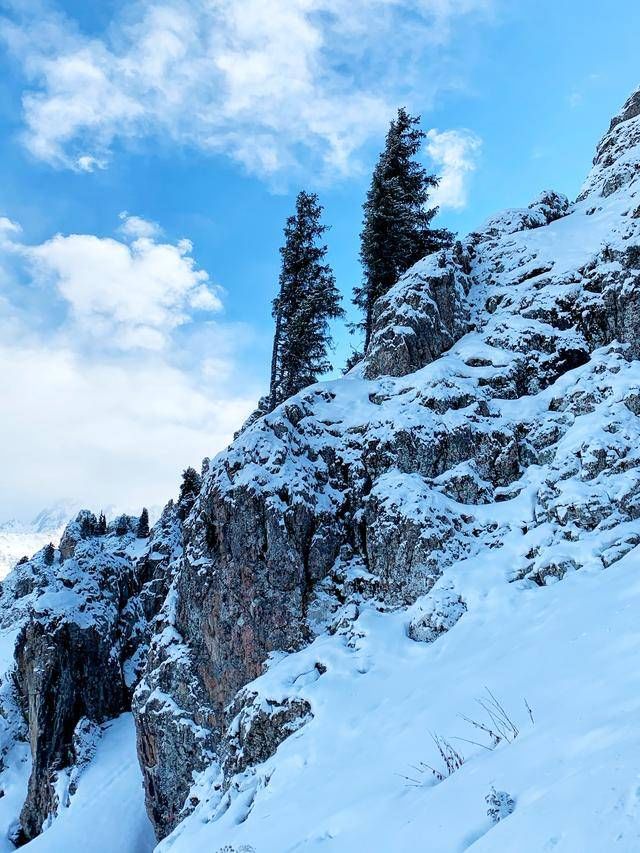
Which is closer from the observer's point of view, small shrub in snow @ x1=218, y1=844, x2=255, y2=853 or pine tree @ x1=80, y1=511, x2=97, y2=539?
small shrub in snow @ x1=218, y1=844, x2=255, y2=853

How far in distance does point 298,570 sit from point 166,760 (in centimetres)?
703

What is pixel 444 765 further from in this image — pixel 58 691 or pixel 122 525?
pixel 122 525

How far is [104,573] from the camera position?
2930 centimetres

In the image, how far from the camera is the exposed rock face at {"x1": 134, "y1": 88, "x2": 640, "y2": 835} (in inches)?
535

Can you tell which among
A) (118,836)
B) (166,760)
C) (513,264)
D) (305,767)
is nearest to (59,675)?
(118,836)

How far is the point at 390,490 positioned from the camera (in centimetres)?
1614

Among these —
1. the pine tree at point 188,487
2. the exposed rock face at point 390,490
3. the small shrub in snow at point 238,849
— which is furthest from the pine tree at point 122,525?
the small shrub in snow at point 238,849

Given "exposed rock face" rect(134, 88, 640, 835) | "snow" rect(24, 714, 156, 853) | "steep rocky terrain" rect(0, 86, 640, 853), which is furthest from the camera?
"snow" rect(24, 714, 156, 853)

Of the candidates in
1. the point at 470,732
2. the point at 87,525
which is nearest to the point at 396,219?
the point at 470,732

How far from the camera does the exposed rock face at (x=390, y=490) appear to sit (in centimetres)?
1359

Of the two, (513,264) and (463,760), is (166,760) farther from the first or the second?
(513,264)

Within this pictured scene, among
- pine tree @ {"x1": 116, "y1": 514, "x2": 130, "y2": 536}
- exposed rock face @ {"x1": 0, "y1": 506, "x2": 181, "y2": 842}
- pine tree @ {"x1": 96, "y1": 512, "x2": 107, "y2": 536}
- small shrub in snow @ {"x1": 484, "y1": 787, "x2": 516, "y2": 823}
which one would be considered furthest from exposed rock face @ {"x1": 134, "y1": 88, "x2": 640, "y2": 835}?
pine tree @ {"x1": 116, "y1": 514, "x2": 130, "y2": 536}

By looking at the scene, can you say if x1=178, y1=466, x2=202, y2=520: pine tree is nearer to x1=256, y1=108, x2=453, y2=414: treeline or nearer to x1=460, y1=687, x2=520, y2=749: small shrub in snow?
x1=256, y1=108, x2=453, y2=414: treeline

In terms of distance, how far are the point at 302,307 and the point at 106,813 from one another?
2587cm
